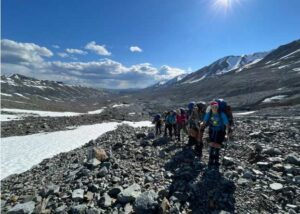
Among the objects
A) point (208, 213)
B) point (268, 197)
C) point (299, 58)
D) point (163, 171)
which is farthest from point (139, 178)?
point (299, 58)

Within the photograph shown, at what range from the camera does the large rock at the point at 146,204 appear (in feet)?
25.7

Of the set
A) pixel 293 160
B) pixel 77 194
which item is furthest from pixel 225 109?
pixel 77 194

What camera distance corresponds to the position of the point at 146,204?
26.0 ft

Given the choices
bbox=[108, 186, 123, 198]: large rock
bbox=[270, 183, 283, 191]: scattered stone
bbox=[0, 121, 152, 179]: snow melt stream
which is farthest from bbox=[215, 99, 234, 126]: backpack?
bbox=[0, 121, 152, 179]: snow melt stream

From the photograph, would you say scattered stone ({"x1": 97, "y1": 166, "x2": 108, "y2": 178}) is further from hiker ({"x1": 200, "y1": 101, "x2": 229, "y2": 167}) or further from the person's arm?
the person's arm

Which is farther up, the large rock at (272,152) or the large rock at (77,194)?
the large rock at (272,152)

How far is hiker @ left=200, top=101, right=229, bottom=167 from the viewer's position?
404 inches

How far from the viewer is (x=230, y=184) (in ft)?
28.4

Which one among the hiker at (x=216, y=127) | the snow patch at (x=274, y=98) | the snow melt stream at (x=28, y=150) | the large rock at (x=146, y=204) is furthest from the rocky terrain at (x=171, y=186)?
the snow patch at (x=274, y=98)

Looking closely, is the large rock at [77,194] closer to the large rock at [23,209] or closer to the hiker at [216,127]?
the large rock at [23,209]

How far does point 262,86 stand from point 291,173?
92749 millimetres

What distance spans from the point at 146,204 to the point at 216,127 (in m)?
4.12

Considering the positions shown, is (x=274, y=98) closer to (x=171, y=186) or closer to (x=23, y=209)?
(x=171, y=186)

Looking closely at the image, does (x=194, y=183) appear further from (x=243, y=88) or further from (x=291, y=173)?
(x=243, y=88)
